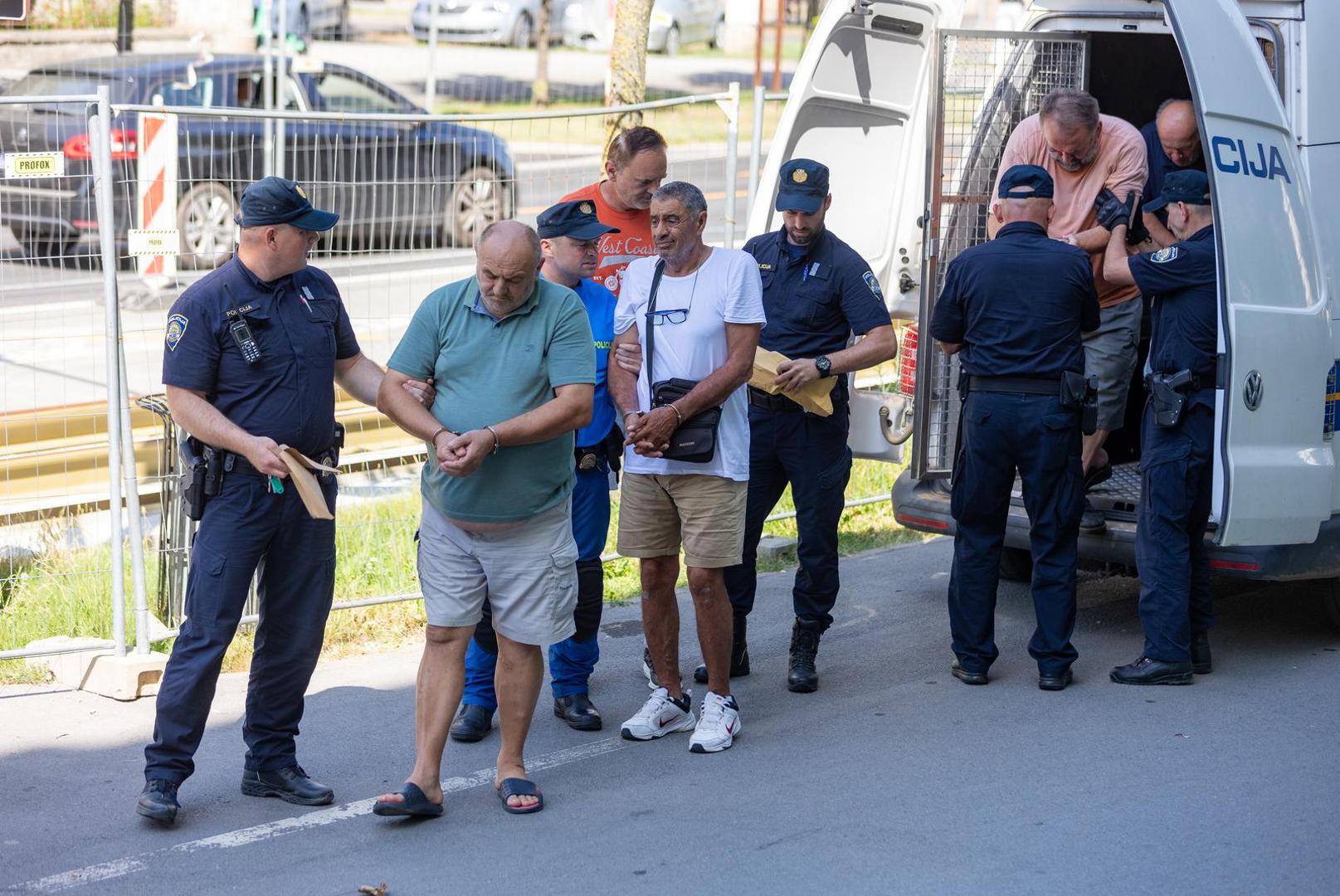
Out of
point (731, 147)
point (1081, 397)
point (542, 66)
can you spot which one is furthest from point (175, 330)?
point (542, 66)

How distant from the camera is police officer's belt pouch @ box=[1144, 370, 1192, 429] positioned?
5.73m

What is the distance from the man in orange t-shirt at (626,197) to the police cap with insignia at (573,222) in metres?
0.38

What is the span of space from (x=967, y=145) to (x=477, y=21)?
20.9 meters

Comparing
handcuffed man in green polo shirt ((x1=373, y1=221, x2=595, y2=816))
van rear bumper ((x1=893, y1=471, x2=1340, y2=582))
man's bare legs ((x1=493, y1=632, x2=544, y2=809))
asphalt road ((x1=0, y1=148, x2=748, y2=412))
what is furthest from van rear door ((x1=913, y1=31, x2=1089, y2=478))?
asphalt road ((x1=0, y1=148, x2=748, y2=412))

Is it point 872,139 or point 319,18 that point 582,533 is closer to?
point 872,139

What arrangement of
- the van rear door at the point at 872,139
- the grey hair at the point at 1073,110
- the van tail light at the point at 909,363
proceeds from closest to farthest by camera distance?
the grey hair at the point at 1073,110 < the van tail light at the point at 909,363 < the van rear door at the point at 872,139

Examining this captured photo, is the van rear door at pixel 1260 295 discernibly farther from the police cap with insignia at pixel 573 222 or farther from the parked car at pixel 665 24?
the parked car at pixel 665 24

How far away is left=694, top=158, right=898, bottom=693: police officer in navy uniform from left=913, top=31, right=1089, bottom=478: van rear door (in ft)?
2.93

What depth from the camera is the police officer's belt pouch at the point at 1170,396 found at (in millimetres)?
5727

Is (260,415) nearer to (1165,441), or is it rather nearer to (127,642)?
(127,642)

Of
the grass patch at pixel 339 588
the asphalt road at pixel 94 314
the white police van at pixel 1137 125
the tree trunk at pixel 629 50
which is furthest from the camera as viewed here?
the tree trunk at pixel 629 50

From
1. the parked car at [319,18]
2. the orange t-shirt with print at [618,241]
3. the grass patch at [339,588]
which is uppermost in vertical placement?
the parked car at [319,18]

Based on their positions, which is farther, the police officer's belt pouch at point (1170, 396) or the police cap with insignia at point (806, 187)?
the police officer's belt pouch at point (1170, 396)

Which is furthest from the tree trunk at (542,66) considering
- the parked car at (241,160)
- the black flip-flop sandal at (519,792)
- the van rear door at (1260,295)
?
the black flip-flop sandal at (519,792)
